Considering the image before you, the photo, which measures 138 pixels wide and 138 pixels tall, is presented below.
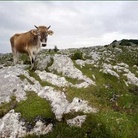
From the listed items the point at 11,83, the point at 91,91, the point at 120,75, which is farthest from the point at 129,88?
the point at 11,83

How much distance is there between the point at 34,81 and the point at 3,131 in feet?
22.1

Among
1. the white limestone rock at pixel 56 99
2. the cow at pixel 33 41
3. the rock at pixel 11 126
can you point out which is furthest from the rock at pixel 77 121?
the cow at pixel 33 41

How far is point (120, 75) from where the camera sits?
29.4 meters

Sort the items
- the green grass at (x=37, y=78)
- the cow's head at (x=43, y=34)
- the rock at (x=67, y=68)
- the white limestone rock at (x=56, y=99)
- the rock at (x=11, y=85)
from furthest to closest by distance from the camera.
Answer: the cow's head at (x=43, y=34) < the rock at (x=67, y=68) < the green grass at (x=37, y=78) < the rock at (x=11, y=85) < the white limestone rock at (x=56, y=99)

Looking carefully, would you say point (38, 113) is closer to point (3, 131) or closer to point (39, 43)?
point (3, 131)

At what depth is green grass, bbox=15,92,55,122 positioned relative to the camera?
20.9 metres

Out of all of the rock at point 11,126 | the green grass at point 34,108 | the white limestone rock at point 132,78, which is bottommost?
the rock at point 11,126

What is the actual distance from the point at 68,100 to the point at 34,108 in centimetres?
273

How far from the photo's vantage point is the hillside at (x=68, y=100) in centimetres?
1977

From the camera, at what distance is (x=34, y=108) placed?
70.7 ft

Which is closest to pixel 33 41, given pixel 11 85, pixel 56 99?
pixel 11 85

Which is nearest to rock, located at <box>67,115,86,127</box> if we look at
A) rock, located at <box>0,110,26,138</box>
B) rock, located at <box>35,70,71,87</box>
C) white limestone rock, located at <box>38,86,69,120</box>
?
white limestone rock, located at <box>38,86,69,120</box>

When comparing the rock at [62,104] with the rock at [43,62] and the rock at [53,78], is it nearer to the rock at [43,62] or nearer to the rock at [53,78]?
the rock at [53,78]

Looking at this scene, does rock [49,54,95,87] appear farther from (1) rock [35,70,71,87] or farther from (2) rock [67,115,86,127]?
(2) rock [67,115,86,127]
